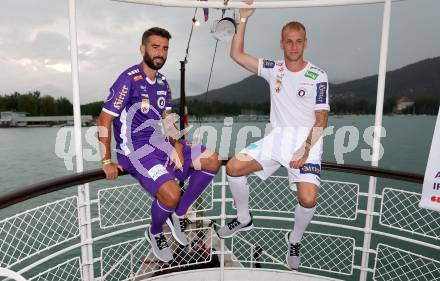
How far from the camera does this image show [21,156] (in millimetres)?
58875

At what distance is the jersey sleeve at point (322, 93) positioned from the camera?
2.62 m

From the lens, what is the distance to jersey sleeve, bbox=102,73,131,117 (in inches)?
94.1

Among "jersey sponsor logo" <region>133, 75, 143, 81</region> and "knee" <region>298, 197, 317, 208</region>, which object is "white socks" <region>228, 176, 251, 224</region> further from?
"jersey sponsor logo" <region>133, 75, 143, 81</region>

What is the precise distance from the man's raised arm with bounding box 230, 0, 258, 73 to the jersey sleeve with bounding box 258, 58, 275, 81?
1.7 inches

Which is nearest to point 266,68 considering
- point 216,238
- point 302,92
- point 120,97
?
point 302,92

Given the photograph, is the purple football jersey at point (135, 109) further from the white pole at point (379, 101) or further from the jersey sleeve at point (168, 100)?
the white pole at point (379, 101)

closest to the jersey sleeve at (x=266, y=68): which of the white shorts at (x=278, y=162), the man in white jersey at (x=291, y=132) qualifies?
the man in white jersey at (x=291, y=132)

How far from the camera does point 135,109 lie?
8.32 ft

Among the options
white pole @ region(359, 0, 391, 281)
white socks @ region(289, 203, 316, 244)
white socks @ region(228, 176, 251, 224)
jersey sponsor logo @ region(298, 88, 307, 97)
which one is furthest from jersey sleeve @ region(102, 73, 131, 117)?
white pole @ region(359, 0, 391, 281)

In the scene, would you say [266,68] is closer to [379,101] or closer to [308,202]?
[379,101]

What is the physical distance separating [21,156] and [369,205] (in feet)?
222

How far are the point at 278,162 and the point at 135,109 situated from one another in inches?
50.5

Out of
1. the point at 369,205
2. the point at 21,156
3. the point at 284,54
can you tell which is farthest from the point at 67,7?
the point at 21,156

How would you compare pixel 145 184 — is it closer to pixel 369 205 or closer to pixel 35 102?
pixel 369 205
